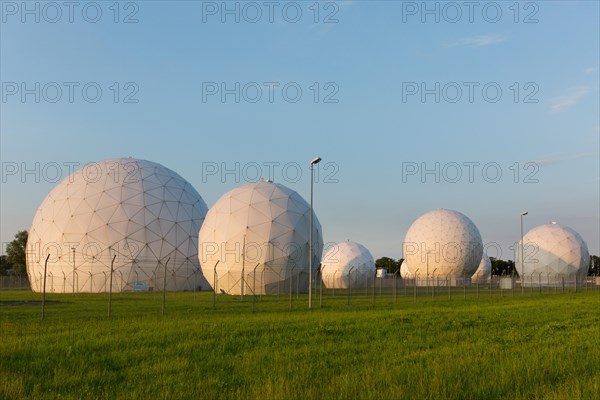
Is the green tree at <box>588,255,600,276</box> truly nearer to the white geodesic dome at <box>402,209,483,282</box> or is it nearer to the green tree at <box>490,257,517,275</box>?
the green tree at <box>490,257,517,275</box>

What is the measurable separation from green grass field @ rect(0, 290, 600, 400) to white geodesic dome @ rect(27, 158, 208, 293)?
32.1 m

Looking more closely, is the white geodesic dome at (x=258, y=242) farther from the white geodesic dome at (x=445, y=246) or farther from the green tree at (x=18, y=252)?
the green tree at (x=18, y=252)

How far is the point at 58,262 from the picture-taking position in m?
49.8

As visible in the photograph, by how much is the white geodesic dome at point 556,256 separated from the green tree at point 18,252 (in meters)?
64.9

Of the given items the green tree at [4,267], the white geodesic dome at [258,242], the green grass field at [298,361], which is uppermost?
the white geodesic dome at [258,242]

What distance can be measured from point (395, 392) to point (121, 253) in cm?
4436

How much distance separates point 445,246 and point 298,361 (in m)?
63.8

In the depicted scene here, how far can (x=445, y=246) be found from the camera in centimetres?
7162

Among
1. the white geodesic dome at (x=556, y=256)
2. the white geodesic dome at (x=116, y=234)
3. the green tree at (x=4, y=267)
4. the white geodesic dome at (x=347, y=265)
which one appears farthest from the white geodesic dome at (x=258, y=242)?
the green tree at (x=4, y=267)

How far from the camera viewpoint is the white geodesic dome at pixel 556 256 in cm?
7650

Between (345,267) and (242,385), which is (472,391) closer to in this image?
(242,385)

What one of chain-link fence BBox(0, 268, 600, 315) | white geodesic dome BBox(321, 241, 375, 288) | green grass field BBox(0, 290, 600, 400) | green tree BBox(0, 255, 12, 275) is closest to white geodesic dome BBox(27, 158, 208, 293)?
chain-link fence BBox(0, 268, 600, 315)

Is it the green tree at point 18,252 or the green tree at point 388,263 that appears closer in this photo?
the green tree at point 18,252

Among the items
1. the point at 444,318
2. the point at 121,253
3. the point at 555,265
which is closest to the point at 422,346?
the point at 444,318
